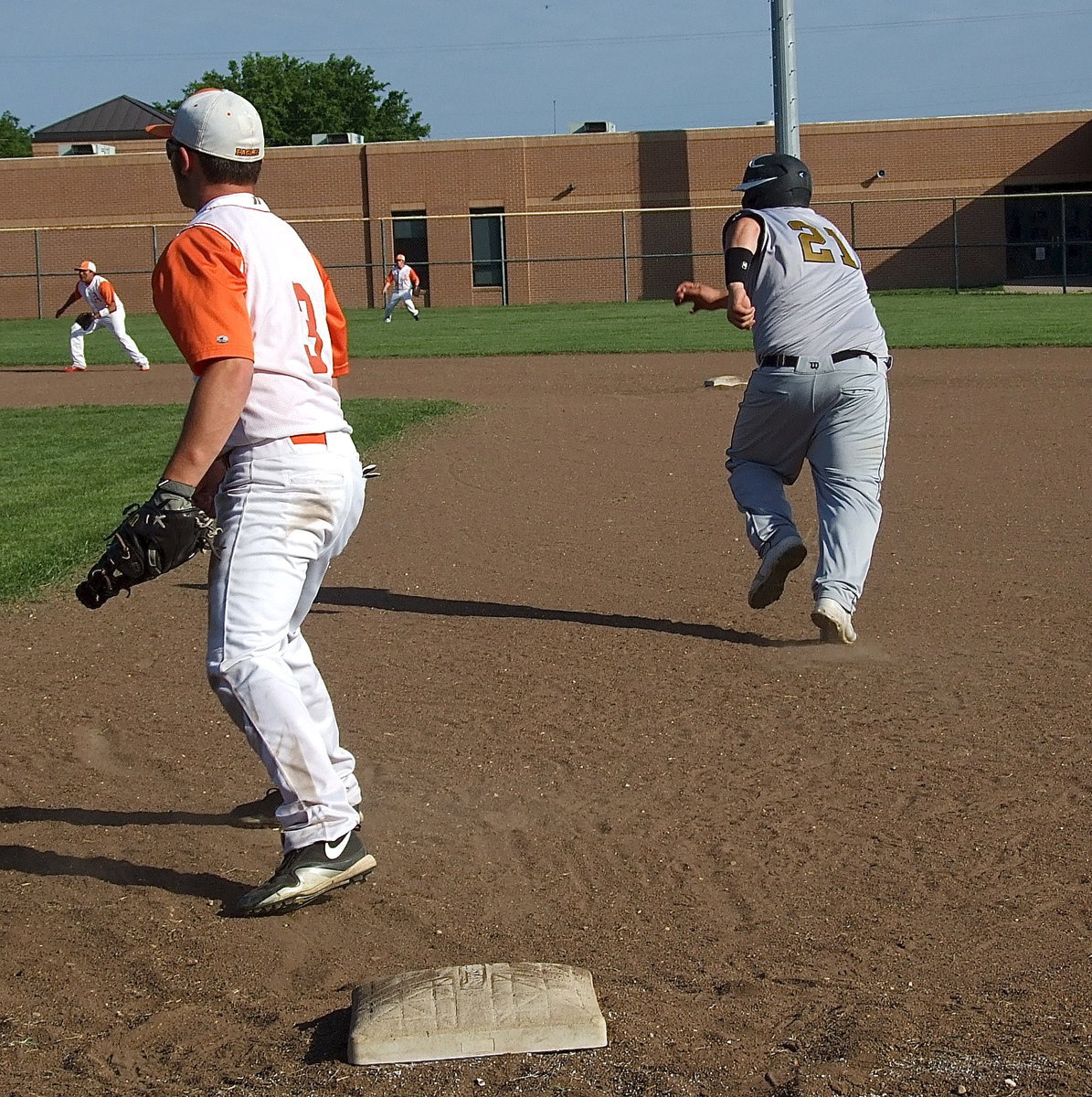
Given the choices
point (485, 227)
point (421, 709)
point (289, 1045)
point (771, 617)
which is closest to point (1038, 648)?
point (771, 617)

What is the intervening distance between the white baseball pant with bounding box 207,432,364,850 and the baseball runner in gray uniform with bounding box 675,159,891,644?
280 centimetres

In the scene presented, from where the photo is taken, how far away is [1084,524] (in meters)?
8.41

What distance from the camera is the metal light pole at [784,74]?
27594mm

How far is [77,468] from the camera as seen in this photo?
11797mm

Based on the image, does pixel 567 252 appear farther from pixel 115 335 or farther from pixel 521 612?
pixel 521 612

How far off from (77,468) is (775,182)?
7.56 metres

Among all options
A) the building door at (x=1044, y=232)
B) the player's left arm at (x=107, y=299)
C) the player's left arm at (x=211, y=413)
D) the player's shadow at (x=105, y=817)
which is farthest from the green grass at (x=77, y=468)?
the building door at (x=1044, y=232)

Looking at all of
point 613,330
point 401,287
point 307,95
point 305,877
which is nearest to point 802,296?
point 305,877

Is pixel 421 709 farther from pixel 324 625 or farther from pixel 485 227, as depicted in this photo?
pixel 485 227

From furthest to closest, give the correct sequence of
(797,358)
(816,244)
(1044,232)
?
1. (1044,232)
2. (816,244)
3. (797,358)

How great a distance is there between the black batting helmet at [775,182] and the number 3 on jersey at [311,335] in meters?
2.99

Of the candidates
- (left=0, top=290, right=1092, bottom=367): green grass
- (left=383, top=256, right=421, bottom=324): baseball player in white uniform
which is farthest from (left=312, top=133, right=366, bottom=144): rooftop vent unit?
(left=383, top=256, right=421, bottom=324): baseball player in white uniform

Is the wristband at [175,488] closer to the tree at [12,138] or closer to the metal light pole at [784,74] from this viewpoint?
the metal light pole at [784,74]

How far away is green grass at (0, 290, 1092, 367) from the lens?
22391mm
